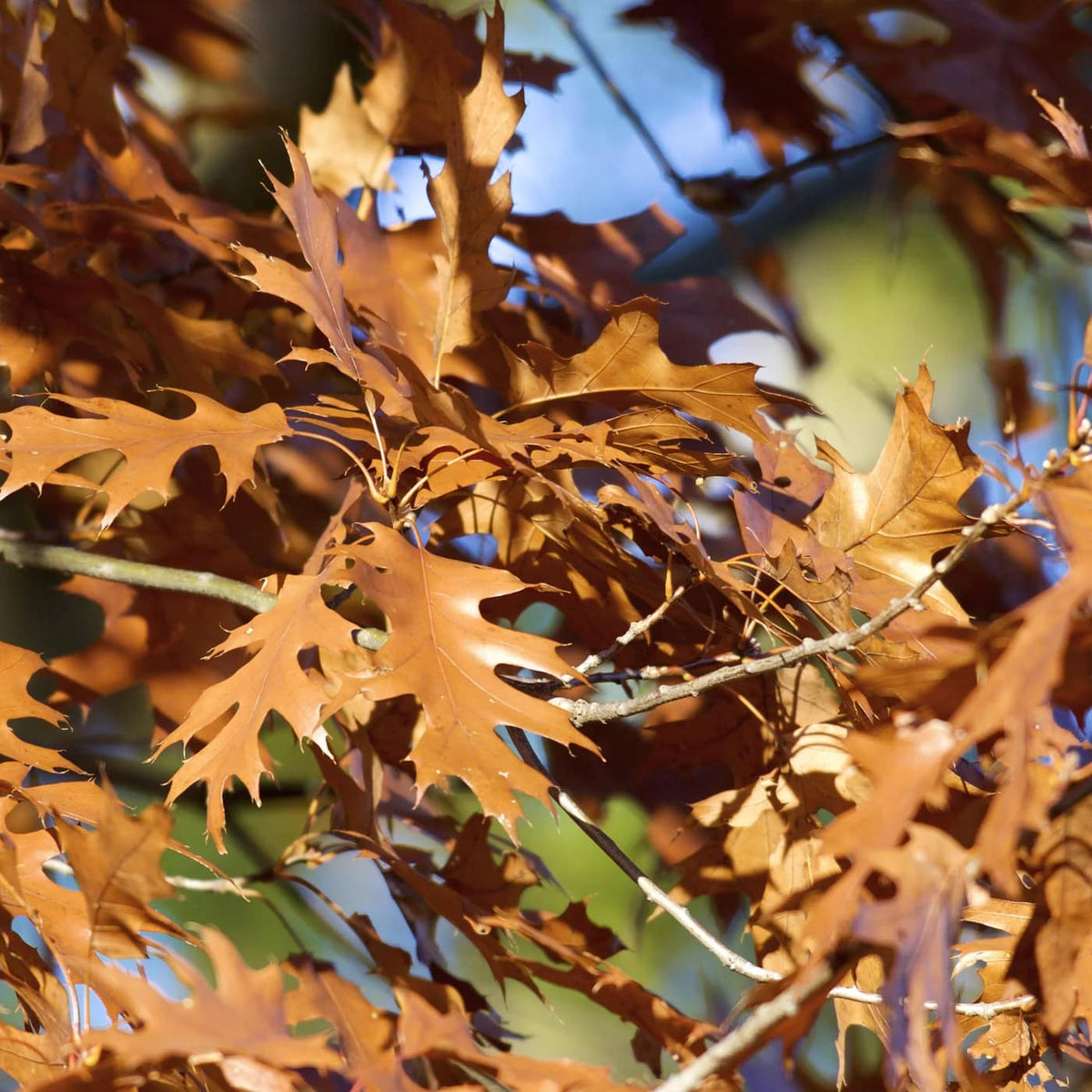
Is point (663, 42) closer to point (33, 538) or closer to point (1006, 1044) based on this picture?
point (33, 538)

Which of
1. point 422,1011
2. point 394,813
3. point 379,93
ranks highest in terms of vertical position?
point 379,93

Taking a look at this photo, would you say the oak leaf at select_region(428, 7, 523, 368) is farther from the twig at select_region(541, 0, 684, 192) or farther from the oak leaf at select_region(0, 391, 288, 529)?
the twig at select_region(541, 0, 684, 192)

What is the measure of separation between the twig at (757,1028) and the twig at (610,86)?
0.85m

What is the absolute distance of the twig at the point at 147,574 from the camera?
2.01 feet

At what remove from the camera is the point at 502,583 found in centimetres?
52

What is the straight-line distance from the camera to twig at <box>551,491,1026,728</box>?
15.4 inches

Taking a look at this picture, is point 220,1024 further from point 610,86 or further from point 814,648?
point 610,86

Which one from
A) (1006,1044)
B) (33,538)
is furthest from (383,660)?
(33,538)

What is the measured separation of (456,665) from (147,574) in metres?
0.29

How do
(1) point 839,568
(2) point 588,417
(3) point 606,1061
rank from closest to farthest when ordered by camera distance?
1. (1) point 839,568
2. (2) point 588,417
3. (3) point 606,1061

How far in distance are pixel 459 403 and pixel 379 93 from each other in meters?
0.46

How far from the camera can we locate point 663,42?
1029mm

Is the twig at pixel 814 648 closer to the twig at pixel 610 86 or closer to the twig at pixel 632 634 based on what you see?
the twig at pixel 632 634

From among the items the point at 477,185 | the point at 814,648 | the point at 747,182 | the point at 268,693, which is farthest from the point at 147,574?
the point at 747,182
